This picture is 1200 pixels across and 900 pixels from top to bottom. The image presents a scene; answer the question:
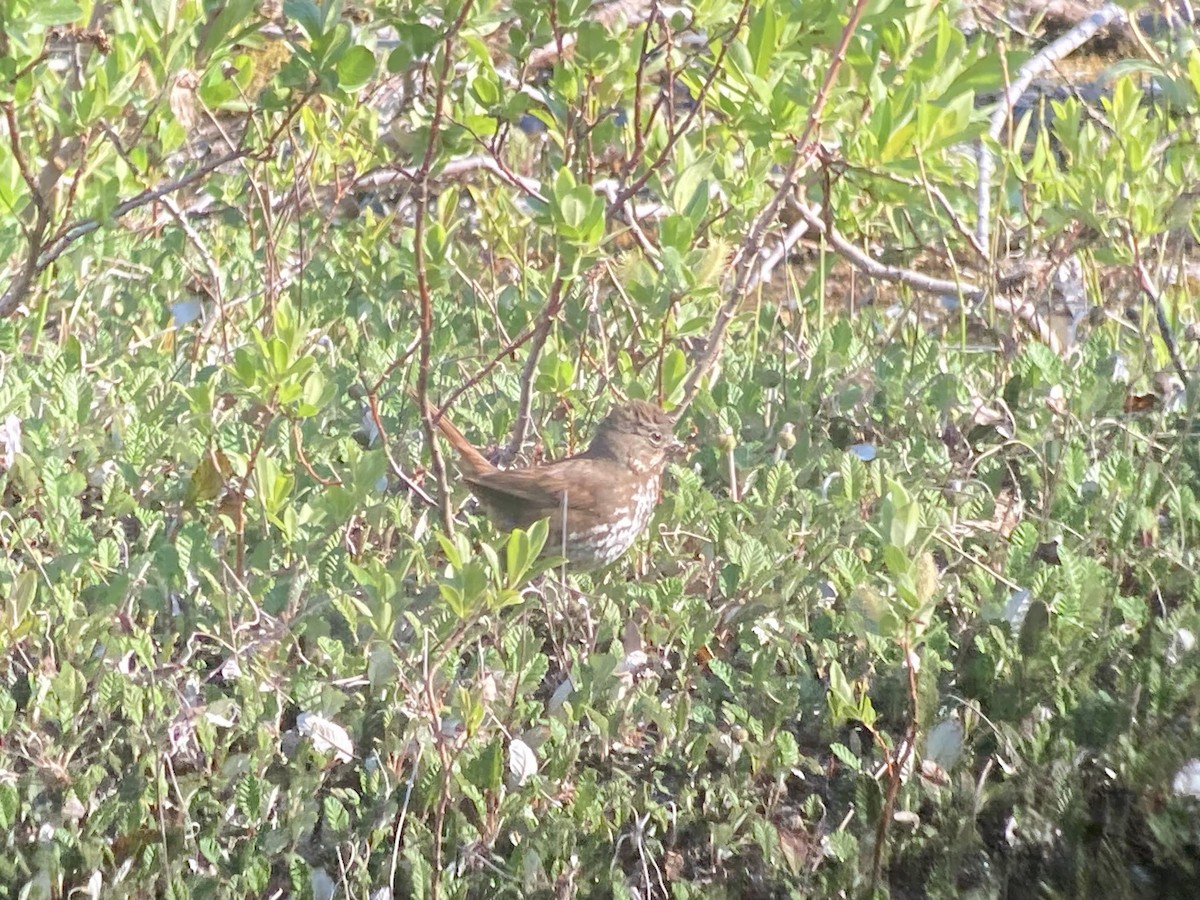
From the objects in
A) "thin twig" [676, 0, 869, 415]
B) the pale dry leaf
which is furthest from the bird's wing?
the pale dry leaf

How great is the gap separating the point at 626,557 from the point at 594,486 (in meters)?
0.26

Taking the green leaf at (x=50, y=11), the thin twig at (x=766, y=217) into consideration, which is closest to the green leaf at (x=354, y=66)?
the green leaf at (x=50, y=11)

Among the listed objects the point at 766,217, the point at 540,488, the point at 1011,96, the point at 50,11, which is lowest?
the point at 540,488

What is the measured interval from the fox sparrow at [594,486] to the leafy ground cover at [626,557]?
0.31 feet

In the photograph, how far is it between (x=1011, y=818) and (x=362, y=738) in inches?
53.0

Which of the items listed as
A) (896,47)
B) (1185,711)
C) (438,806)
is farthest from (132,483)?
(1185,711)

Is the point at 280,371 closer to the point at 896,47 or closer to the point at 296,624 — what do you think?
the point at 296,624

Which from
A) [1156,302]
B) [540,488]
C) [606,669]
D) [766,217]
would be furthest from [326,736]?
[1156,302]

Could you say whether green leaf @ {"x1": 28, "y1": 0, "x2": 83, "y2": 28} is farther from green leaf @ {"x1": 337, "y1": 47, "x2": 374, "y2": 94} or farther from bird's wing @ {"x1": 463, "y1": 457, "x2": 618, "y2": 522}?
bird's wing @ {"x1": 463, "y1": 457, "x2": 618, "y2": 522}

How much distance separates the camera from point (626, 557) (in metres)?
4.32

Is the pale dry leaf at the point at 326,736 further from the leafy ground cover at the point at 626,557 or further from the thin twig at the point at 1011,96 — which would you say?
the thin twig at the point at 1011,96

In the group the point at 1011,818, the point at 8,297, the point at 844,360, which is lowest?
the point at 844,360

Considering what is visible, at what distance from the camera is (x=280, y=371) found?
3535mm

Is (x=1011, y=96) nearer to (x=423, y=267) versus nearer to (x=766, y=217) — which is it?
(x=766, y=217)
